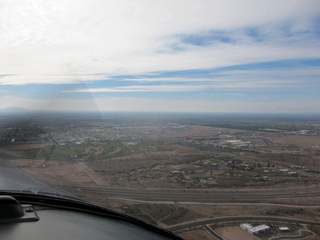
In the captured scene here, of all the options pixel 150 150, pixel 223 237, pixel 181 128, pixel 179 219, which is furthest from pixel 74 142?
pixel 181 128

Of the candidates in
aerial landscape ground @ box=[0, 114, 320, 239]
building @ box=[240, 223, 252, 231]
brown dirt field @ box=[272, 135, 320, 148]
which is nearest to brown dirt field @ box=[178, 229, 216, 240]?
aerial landscape ground @ box=[0, 114, 320, 239]

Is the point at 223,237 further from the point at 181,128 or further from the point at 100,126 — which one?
the point at 181,128

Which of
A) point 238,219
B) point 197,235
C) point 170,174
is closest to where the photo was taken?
point 197,235

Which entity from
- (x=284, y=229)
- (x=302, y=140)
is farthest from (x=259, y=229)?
(x=302, y=140)

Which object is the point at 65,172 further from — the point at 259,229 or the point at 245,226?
the point at 259,229

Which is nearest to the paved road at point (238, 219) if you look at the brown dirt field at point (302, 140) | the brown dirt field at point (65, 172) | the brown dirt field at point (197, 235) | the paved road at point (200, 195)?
the brown dirt field at point (197, 235)

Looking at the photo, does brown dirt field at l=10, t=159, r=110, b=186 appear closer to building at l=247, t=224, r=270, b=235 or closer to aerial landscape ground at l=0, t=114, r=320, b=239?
aerial landscape ground at l=0, t=114, r=320, b=239
